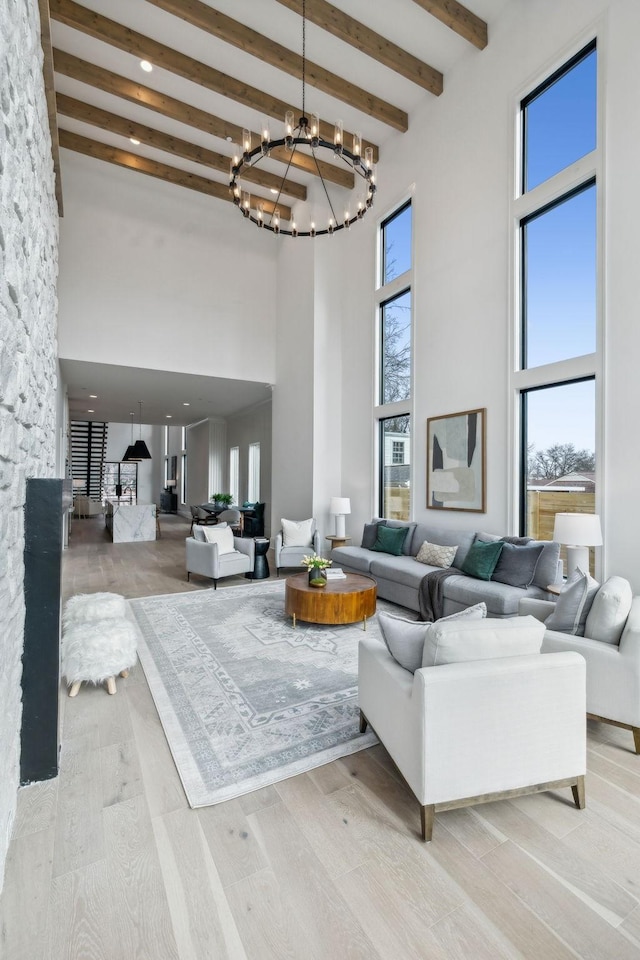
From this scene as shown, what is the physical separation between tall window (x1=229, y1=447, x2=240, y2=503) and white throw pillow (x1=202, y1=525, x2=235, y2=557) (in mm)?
6135

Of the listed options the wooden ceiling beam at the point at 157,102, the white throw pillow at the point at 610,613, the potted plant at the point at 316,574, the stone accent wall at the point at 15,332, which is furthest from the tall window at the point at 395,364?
the stone accent wall at the point at 15,332

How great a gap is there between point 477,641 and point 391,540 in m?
3.90

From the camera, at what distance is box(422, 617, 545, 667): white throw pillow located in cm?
182

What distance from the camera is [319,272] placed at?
24.2ft

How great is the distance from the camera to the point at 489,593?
12.8ft

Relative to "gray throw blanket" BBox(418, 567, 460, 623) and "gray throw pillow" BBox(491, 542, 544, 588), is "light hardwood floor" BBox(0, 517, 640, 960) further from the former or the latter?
"gray throw blanket" BBox(418, 567, 460, 623)

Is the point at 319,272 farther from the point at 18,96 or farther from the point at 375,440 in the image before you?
the point at 18,96

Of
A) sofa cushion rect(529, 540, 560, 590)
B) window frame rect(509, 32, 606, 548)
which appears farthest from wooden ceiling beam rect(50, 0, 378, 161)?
sofa cushion rect(529, 540, 560, 590)

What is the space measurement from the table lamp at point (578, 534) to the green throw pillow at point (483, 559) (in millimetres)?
753

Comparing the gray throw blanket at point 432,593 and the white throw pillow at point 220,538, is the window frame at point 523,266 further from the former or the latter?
the white throw pillow at point 220,538

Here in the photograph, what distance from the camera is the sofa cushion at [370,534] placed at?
6.06 m

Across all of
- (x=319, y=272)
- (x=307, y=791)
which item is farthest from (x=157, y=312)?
(x=307, y=791)

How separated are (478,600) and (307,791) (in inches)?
98.1

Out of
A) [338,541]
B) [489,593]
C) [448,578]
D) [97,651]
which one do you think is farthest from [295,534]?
[97,651]
